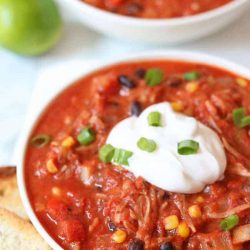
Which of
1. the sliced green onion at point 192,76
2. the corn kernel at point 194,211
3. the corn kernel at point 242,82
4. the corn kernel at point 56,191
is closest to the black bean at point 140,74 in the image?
the sliced green onion at point 192,76

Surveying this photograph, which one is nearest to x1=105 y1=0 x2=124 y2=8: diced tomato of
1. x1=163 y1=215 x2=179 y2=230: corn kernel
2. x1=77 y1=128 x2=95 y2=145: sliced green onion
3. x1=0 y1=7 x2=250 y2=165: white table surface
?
x1=0 y1=7 x2=250 y2=165: white table surface

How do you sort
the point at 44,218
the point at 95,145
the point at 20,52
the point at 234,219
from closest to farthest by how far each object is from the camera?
the point at 234,219, the point at 44,218, the point at 95,145, the point at 20,52

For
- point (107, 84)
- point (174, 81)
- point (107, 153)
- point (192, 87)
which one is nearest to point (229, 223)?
point (107, 153)

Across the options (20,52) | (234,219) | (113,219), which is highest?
(234,219)

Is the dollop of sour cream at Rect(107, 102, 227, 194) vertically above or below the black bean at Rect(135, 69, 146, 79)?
above

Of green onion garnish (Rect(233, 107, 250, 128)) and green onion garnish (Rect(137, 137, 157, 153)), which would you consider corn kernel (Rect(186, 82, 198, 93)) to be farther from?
green onion garnish (Rect(137, 137, 157, 153))

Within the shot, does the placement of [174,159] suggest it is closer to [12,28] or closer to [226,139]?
[226,139]

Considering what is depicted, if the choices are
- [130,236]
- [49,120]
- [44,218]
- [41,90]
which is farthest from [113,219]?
[41,90]
